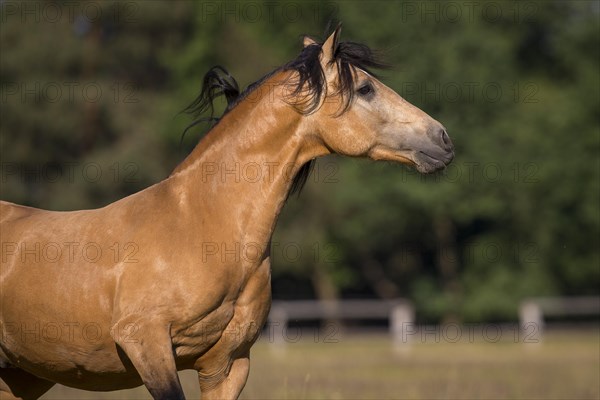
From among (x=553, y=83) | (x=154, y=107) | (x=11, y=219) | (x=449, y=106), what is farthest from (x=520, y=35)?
(x=11, y=219)

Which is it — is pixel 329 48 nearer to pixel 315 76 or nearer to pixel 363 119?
pixel 315 76

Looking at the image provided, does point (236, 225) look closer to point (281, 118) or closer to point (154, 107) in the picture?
point (281, 118)

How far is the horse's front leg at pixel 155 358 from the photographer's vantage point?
5.61 metres

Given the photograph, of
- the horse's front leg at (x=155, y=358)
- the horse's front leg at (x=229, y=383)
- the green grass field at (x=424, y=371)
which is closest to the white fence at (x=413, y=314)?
the green grass field at (x=424, y=371)

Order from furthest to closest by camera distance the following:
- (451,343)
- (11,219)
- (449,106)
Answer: (449,106) < (451,343) < (11,219)

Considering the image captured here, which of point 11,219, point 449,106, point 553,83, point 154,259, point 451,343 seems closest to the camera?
point 154,259

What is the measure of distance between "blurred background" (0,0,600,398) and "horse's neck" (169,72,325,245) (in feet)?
81.8

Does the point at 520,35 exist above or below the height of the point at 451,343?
above

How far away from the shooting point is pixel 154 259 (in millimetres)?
5785

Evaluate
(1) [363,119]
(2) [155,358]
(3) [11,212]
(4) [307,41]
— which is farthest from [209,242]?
(3) [11,212]

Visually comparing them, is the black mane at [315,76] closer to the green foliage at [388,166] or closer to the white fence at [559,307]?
the green foliage at [388,166]

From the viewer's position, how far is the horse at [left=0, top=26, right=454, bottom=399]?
571 cm

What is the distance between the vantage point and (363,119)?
601 centimetres

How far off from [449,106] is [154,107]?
11.0 m
